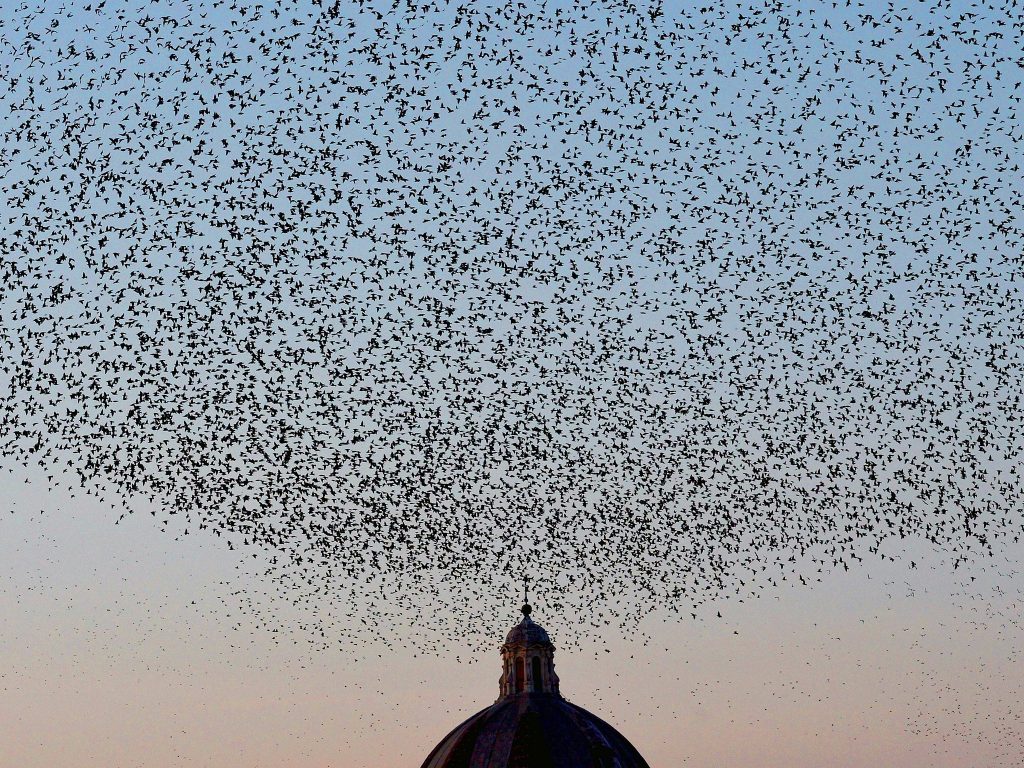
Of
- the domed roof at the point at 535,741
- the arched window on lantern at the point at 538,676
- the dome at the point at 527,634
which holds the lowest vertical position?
the domed roof at the point at 535,741

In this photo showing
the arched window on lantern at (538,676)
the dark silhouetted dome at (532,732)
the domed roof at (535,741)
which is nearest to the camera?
the domed roof at (535,741)

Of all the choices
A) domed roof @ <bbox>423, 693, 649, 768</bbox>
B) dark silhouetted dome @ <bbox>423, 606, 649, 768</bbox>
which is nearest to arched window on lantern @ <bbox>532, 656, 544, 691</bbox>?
dark silhouetted dome @ <bbox>423, 606, 649, 768</bbox>

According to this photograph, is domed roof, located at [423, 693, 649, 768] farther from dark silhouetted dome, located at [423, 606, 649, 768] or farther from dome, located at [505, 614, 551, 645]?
dome, located at [505, 614, 551, 645]

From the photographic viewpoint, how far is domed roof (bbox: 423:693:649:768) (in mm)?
85625

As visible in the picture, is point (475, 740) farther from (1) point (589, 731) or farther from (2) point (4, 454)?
(2) point (4, 454)

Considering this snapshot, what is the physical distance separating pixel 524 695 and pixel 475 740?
18.3ft

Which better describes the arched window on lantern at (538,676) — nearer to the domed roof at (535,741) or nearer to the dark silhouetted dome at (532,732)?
the dark silhouetted dome at (532,732)

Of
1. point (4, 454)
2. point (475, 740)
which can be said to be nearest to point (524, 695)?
point (475, 740)

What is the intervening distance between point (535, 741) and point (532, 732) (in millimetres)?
911

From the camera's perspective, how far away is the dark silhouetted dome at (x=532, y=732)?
8588cm

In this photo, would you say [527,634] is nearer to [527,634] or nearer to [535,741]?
[527,634]

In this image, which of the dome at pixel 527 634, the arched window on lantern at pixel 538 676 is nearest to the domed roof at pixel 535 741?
the arched window on lantern at pixel 538 676

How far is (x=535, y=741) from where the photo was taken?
8700cm

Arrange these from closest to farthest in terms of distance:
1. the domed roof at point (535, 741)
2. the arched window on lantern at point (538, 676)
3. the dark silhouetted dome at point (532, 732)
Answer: the domed roof at point (535, 741) < the dark silhouetted dome at point (532, 732) < the arched window on lantern at point (538, 676)
